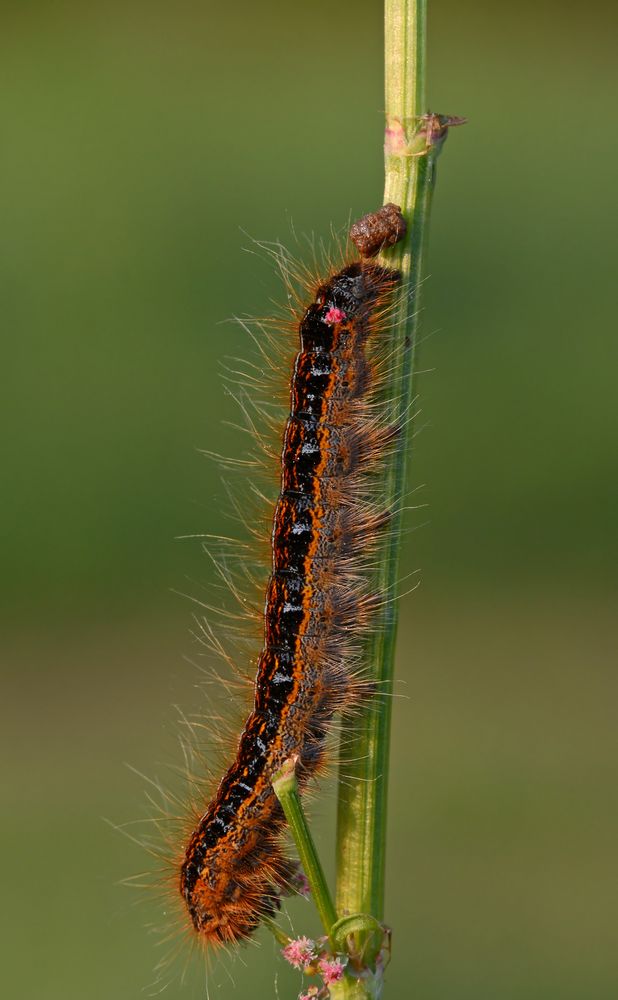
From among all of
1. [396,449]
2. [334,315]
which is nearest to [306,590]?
[396,449]

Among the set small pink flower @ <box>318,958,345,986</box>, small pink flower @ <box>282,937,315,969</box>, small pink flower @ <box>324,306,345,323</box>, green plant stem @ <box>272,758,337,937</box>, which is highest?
small pink flower @ <box>324,306,345,323</box>

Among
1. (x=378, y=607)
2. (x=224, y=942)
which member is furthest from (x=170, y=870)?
(x=378, y=607)

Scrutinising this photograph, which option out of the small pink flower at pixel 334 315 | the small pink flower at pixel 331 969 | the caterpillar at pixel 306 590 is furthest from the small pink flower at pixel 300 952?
the small pink flower at pixel 334 315

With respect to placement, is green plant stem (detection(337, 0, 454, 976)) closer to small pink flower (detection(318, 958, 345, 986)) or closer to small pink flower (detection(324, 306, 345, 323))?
small pink flower (detection(318, 958, 345, 986))

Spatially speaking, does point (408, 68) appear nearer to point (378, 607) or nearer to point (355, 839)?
point (378, 607)

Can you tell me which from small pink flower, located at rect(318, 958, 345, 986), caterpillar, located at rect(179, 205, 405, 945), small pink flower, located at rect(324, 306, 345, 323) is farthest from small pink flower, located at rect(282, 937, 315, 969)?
small pink flower, located at rect(324, 306, 345, 323)

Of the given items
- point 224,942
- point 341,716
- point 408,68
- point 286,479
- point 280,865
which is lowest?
point 224,942

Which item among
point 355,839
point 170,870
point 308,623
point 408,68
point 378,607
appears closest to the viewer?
point 408,68
